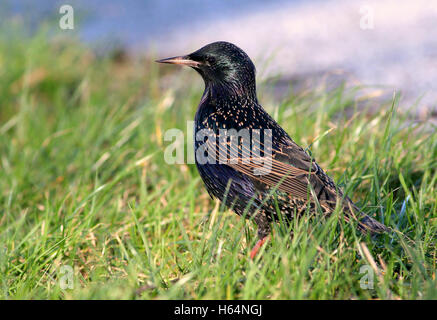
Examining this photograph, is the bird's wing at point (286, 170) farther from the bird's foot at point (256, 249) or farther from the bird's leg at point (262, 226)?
the bird's foot at point (256, 249)

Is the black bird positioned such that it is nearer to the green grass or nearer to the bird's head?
the bird's head

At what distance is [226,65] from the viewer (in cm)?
373

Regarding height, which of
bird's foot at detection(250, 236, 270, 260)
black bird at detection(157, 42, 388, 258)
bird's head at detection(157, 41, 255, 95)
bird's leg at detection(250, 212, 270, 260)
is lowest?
bird's foot at detection(250, 236, 270, 260)

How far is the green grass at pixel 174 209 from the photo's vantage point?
2738 millimetres

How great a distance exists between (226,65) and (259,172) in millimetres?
814

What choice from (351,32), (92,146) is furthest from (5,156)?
(351,32)

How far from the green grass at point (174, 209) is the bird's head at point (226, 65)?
0.66 meters

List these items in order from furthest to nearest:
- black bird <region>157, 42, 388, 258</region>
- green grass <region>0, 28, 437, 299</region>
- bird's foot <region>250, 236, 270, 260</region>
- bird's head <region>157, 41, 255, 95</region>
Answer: bird's head <region>157, 41, 255, 95</region>
black bird <region>157, 42, 388, 258</region>
bird's foot <region>250, 236, 270, 260</region>
green grass <region>0, 28, 437, 299</region>

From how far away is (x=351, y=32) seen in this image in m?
7.85

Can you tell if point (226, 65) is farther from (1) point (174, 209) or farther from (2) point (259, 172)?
(1) point (174, 209)

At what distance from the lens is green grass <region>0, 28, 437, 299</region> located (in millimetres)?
2738

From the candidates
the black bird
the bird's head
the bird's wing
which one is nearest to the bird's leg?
the black bird

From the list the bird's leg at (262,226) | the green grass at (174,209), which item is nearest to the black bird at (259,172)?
the bird's leg at (262,226)
